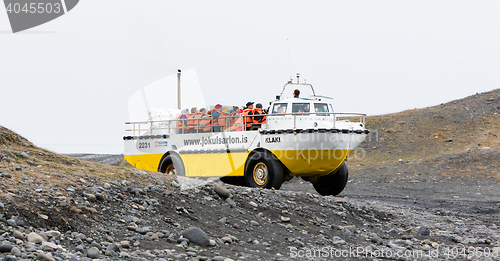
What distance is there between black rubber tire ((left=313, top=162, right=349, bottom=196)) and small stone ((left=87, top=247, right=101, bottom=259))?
8618mm

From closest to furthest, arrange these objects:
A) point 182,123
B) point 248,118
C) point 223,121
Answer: point 248,118 < point 223,121 < point 182,123

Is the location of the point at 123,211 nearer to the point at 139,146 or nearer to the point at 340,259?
the point at 340,259

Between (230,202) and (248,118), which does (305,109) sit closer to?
(248,118)

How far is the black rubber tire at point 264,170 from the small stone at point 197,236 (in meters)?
5.45

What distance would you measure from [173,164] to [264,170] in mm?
2934

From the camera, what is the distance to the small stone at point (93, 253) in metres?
5.01

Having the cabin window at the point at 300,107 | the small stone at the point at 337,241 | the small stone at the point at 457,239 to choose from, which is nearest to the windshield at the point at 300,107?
the cabin window at the point at 300,107

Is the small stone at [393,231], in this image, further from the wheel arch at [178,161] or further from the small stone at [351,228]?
the wheel arch at [178,161]

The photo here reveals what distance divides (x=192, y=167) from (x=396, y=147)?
48.9 feet

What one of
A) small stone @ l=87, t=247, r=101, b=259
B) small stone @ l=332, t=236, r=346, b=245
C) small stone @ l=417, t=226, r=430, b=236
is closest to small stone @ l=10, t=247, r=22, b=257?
small stone @ l=87, t=247, r=101, b=259

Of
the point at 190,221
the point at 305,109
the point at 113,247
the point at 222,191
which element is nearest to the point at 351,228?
the point at 222,191

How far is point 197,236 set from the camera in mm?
6016

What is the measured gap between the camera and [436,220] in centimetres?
955

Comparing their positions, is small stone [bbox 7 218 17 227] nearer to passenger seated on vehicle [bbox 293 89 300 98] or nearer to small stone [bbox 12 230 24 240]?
small stone [bbox 12 230 24 240]
